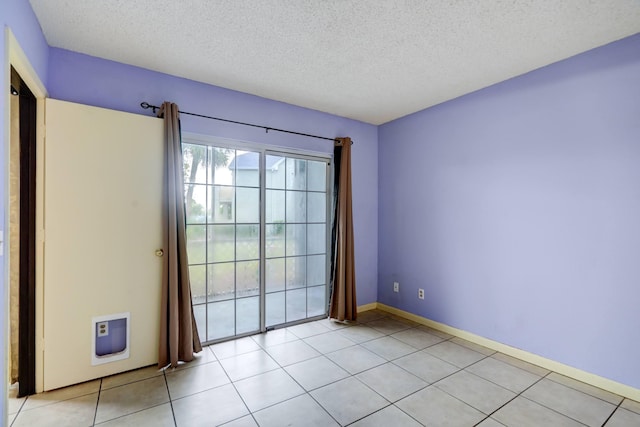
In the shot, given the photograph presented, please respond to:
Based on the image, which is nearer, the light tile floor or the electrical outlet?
the light tile floor

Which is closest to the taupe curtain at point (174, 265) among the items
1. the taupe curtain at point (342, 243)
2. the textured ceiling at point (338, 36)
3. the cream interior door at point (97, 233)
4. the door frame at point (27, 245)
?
the cream interior door at point (97, 233)

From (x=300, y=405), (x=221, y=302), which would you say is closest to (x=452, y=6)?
(x=300, y=405)

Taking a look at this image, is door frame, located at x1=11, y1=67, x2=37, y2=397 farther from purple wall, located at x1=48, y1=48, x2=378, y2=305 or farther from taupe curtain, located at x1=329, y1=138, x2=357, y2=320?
taupe curtain, located at x1=329, y1=138, x2=357, y2=320

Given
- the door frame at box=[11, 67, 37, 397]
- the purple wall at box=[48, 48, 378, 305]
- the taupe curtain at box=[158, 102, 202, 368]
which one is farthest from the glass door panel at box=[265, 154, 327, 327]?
the door frame at box=[11, 67, 37, 397]

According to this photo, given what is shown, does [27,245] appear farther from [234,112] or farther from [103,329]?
[234,112]

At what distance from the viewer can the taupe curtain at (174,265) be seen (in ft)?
8.20

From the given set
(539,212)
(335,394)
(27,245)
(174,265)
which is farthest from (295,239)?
(539,212)

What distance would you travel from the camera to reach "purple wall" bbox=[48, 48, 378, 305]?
7.84 ft

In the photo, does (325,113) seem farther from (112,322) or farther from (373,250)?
(112,322)

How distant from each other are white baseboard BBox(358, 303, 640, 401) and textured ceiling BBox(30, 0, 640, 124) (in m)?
2.57

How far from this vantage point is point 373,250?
4188 mm

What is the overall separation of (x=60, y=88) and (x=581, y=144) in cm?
420

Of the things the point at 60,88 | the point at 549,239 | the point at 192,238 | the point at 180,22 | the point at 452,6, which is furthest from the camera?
the point at 192,238

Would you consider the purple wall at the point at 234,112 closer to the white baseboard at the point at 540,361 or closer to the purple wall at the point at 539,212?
the purple wall at the point at 539,212
